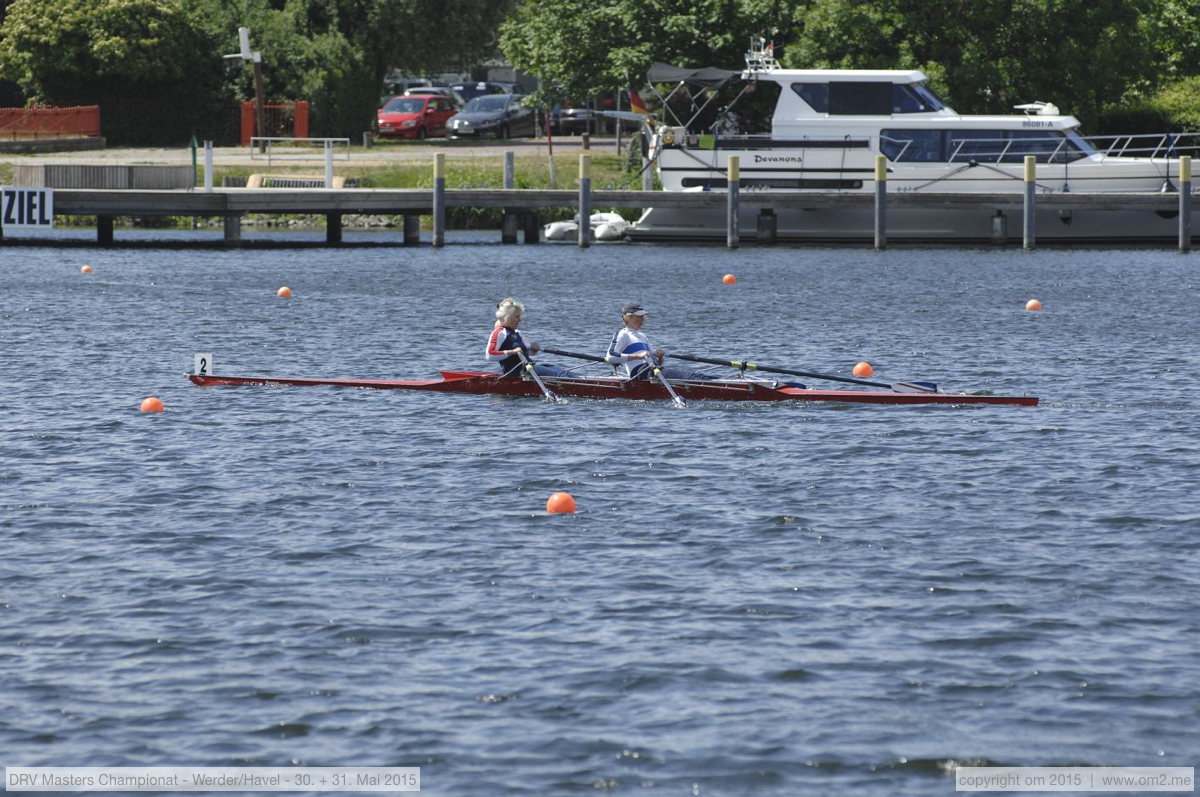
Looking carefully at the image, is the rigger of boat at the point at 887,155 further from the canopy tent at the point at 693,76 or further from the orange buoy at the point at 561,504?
the orange buoy at the point at 561,504

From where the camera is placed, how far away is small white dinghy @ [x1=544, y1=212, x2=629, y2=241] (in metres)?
45.1

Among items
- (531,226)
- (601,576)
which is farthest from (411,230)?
(601,576)

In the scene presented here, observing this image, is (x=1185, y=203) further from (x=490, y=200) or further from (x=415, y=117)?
(x=415, y=117)

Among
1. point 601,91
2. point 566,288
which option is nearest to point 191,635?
point 566,288

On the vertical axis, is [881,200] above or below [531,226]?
above

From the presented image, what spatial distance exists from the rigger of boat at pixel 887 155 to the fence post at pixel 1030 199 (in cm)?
90

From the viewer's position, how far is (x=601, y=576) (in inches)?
480

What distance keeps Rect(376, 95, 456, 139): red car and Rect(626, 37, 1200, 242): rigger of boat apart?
57.4ft

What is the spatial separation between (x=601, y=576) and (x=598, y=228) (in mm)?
33572

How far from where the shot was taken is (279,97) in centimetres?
5638

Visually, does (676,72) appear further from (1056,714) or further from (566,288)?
(1056,714)

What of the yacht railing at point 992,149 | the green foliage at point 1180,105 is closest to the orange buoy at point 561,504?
the yacht railing at point 992,149

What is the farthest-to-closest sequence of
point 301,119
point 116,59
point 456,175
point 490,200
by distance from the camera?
point 301,119 → point 116,59 → point 456,175 → point 490,200

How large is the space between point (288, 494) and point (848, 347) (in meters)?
11.9
